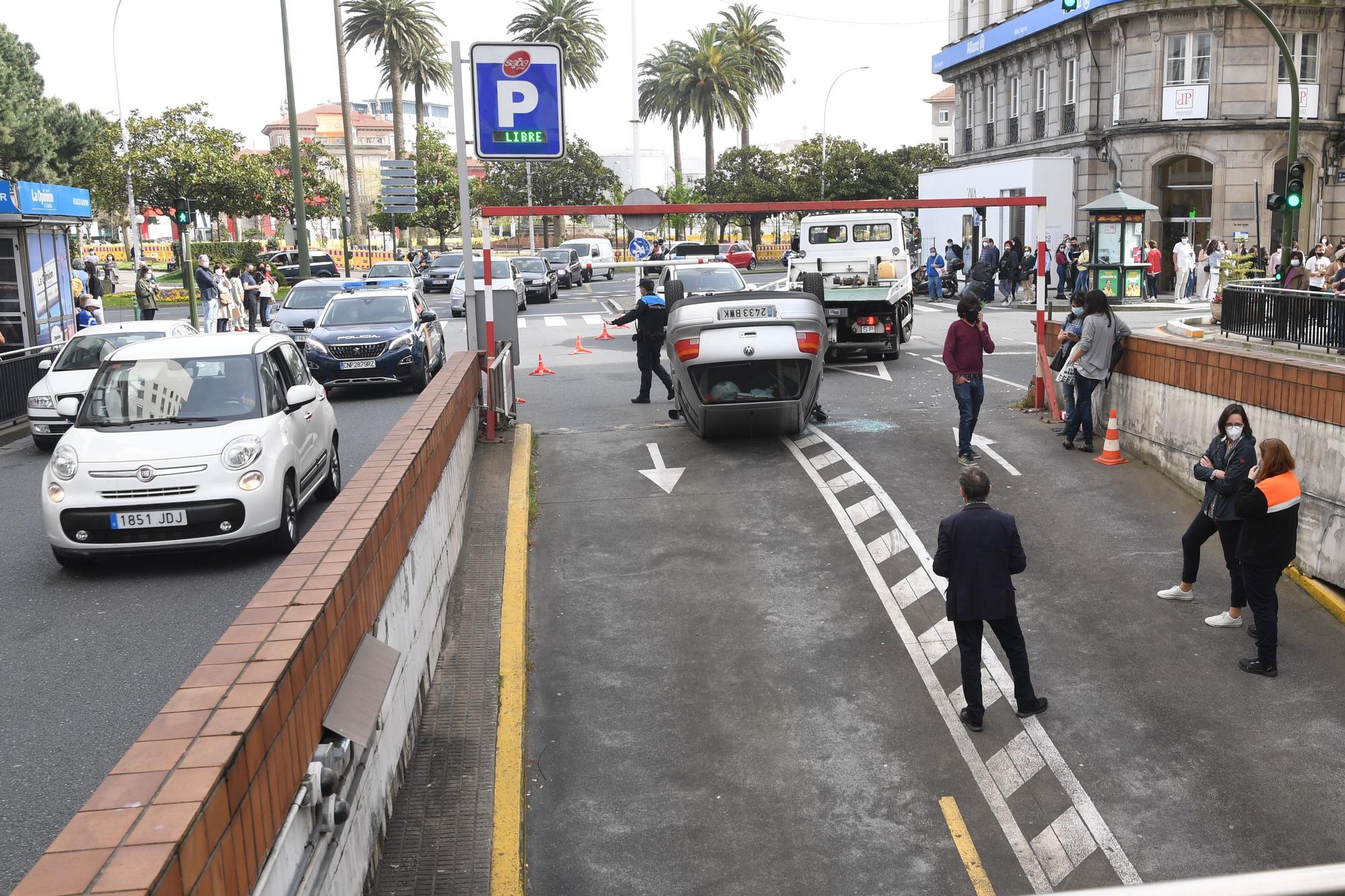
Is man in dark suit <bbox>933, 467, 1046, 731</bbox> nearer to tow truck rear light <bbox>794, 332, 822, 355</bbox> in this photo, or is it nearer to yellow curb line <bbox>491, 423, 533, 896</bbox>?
yellow curb line <bbox>491, 423, 533, 896</bbox>

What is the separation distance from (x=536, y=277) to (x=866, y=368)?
22.6 meters

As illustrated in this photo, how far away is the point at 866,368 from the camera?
21531 mm

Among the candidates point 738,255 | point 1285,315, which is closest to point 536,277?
point 738,255

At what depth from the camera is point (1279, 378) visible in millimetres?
10461

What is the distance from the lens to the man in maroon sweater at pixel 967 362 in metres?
13.1

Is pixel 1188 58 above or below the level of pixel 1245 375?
above

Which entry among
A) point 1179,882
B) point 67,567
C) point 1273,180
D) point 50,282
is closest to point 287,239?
point 50,282

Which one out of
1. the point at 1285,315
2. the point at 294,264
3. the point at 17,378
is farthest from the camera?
the point at 294,264

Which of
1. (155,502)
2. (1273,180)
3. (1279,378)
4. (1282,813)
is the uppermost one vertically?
(1273,180)

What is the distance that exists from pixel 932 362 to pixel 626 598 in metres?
13.8

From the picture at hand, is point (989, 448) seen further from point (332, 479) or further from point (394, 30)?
point (394, 30)

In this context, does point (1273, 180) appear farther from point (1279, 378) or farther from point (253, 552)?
point (253, 552)

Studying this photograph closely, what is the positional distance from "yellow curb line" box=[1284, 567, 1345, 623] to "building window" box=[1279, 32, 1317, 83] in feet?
119

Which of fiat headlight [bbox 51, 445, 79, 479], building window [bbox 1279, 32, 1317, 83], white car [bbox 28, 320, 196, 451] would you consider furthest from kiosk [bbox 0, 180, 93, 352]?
building window [bbox 1279, 32, 1317, 83]
